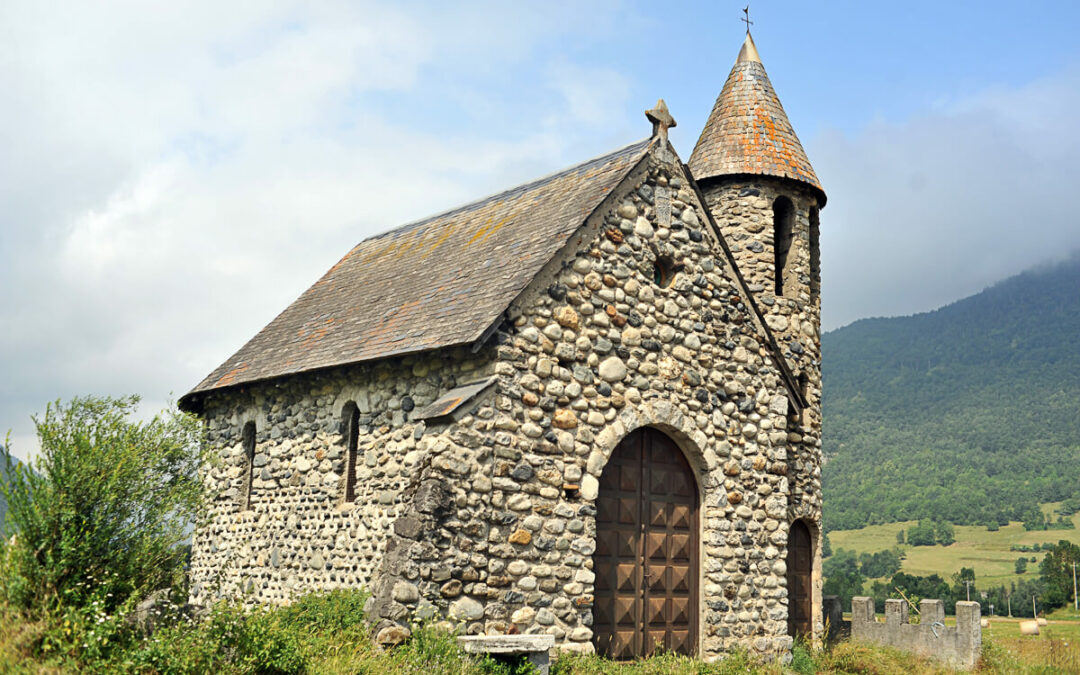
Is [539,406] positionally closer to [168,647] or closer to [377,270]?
[168,647]

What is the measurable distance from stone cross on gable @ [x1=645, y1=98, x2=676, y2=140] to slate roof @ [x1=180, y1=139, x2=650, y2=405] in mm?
252

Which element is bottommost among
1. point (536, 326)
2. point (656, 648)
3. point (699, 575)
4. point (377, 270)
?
point (656, 648)

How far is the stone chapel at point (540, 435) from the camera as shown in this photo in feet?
40.0

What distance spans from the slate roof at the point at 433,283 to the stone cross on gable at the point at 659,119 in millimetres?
252

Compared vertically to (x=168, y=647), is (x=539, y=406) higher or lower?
higher

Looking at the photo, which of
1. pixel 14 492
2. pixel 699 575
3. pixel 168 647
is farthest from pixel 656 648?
Result: pixel 14 492

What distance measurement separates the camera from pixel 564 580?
12695 millimetres

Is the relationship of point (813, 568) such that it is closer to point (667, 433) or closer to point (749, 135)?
point (667, 433)

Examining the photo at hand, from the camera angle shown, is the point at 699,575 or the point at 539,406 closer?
the point at 539,406

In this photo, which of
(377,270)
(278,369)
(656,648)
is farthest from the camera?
(377,270)

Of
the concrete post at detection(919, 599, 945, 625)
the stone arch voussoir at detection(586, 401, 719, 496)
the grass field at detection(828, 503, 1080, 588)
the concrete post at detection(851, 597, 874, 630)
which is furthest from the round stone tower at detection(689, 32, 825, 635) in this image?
the grass field at detection(828, 503, 1080, 588)

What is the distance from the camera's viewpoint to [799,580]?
1903cm

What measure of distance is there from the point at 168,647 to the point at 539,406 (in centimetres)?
544

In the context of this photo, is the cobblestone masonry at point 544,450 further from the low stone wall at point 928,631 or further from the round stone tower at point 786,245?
the low stone wall at point 928,631
